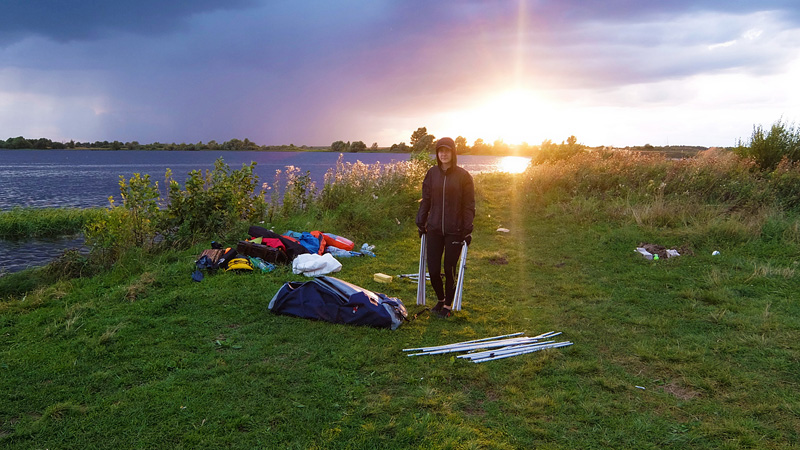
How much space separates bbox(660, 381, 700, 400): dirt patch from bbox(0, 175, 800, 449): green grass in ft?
0.06

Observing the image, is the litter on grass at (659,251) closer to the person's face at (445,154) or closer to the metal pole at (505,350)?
the metal pole at (505,350)

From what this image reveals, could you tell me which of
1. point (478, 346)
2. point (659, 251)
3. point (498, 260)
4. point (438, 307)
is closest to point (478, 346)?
point (478, 346)

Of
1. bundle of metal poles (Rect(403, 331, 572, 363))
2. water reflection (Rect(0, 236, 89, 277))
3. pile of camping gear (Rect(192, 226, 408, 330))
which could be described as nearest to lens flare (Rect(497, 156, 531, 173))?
pile of camping gear (Rect(192, 226, 408, 330))

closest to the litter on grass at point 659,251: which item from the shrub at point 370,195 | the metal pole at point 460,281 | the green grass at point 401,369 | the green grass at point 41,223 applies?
the green grass at point 401,369

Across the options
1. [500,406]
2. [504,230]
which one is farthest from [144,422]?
[504,230]

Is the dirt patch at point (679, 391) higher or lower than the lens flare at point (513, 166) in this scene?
lower

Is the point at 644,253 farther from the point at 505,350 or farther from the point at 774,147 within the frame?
the point at 774,147

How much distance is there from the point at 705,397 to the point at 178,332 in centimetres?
558

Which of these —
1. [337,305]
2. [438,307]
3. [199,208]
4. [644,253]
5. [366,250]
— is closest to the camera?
[337,305]

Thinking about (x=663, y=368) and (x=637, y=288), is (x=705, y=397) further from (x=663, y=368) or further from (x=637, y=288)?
(x=637, y=288)

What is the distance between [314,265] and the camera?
7797 millimetres

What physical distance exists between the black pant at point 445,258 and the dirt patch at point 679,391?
2.68 meters

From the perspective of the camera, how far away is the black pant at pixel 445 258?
5801 mm

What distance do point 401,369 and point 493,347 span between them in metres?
1.18
